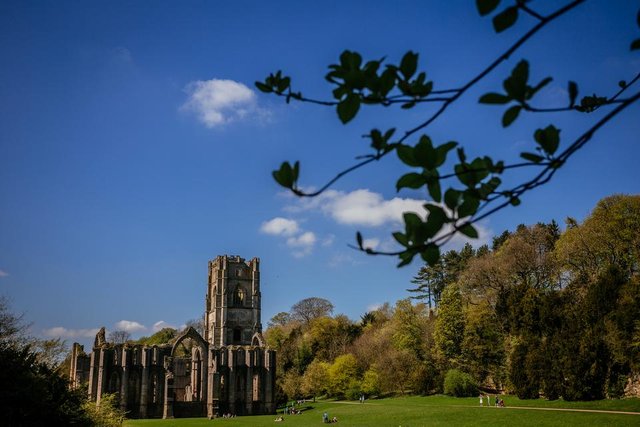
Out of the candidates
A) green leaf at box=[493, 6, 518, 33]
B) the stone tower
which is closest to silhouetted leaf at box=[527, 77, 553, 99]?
green leaf at box=[493, 6, 518, 33]

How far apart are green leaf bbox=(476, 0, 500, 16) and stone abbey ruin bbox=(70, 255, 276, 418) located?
4540cm

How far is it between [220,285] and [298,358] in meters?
14.1

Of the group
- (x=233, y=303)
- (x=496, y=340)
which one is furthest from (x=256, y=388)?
(x=496, y=340)

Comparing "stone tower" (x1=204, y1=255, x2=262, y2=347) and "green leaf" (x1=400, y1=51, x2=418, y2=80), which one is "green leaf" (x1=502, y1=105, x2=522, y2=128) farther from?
"stone tower" (x1=204, y1=255, x2=262, y2=347)

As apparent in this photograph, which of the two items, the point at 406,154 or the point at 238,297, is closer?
the point at 406,154

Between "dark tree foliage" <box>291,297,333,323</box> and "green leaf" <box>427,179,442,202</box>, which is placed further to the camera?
"dark tree foliage" <box>291,297,333,323</box>

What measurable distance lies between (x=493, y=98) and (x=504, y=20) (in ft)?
0.82

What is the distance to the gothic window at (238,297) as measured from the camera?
2362 inches

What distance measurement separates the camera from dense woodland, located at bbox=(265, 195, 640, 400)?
30516 millimetres

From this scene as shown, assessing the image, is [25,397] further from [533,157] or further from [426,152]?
[533,157]

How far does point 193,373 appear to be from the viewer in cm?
5038

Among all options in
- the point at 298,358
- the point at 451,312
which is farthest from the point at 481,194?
the point at 298,358

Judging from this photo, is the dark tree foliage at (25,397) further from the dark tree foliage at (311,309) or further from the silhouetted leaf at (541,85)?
the dark tree foliage at (311,309)

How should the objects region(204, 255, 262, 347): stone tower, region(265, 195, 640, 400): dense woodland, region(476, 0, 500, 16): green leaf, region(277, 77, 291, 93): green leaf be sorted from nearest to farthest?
1. region(476, 0, 500, 16): green leaf
2. region(277, 77, 291, 93): green leaf
3. region(265, 195, 640, 400): dense woodland
4. region(204, 255, 262, 347): stone tower
